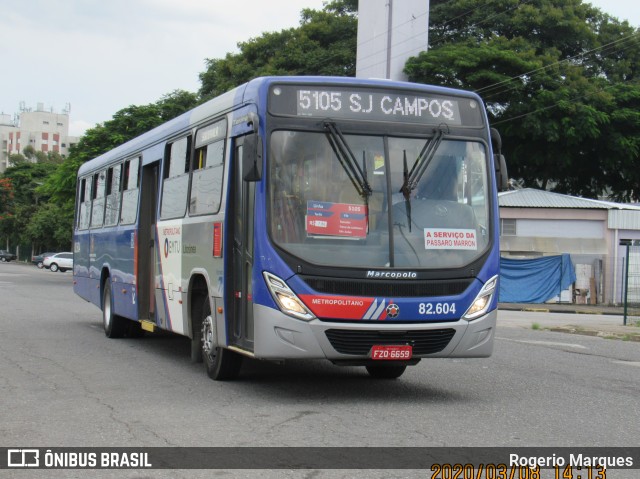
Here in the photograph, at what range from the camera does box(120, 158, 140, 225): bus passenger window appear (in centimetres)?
1454

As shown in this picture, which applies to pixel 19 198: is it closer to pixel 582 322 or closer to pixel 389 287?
pixel 582 322

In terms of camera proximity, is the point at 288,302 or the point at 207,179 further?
the point at 207,179

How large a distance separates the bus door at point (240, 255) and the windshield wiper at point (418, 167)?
1.51 m

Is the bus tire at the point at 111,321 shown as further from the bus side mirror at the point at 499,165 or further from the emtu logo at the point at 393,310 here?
the bus side mirror at the point at 499,165

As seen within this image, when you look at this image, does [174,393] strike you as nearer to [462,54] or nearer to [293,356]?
[293,356]

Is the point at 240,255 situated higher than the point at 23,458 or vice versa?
the point at 240,255

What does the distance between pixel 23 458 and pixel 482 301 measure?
15.6ft

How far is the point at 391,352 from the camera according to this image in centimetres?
919

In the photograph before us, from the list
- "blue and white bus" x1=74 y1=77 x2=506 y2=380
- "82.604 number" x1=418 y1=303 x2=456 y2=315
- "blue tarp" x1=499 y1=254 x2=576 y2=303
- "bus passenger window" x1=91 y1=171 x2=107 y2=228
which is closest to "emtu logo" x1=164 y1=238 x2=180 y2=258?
"blue and white bus" x1=74 y1=77 x2=506 y2=380

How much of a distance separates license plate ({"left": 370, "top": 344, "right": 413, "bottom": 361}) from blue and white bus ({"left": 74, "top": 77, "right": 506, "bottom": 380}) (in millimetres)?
14

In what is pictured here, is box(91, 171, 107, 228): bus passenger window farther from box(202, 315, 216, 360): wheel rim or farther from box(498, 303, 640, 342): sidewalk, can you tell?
box(498, 303, 640, 342): sidewalk

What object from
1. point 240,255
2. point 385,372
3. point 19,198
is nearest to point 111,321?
point 385,372

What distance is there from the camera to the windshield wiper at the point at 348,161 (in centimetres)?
934

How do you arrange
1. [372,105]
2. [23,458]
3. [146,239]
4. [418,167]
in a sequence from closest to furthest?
[23,458]
[418,167]
[372,105]
[146,239]
